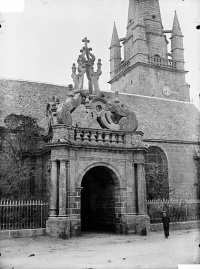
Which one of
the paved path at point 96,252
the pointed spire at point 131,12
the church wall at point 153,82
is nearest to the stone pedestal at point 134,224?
the paved path at point 96,252

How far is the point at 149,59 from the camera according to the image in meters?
35.9

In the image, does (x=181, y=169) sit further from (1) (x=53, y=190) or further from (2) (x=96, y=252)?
(2) (x=96, y=252)

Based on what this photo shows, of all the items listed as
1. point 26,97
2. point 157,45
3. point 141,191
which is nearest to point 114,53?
point 157,45

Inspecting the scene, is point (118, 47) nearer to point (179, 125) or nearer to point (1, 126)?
point (179, 125)

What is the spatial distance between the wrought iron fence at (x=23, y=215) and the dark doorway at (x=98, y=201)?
9.97 feet

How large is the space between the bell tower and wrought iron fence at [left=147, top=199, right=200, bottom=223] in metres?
17.2

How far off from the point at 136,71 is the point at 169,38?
Result: 702 centimetres

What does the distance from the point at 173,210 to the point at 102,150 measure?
601 cm

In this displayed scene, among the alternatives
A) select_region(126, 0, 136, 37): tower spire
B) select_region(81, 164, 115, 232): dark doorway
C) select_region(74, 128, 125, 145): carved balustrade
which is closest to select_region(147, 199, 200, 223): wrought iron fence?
select_region(81, 164, 115, 232): dark doorway

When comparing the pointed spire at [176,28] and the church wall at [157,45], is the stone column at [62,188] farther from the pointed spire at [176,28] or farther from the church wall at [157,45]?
the pointed spire at [176,28]

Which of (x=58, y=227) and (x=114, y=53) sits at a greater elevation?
(x=114, y=53)

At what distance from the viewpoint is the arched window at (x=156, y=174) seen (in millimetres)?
20091

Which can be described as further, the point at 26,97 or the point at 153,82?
the point at 153,82

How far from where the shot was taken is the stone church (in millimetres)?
13859
